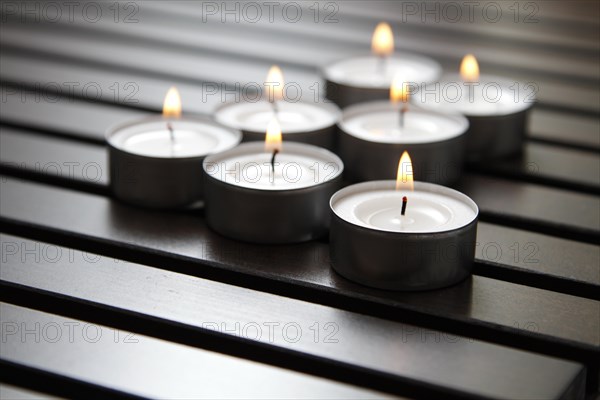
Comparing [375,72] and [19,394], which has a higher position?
[375,72]

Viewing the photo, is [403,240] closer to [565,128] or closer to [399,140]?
[399,140]

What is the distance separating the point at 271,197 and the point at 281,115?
273 millimetres

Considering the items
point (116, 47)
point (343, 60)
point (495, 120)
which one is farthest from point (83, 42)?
point (495, 120)

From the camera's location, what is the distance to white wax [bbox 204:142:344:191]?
1054 millimetres

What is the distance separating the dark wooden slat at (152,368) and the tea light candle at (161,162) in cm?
25

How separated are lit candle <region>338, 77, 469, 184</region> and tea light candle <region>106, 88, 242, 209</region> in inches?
5.5

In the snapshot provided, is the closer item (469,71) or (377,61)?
(469,71)

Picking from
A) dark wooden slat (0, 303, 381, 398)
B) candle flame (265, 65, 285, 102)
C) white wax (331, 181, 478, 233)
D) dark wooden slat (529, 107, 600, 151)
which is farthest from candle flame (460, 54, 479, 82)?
dark wooden slat (0, 303, 381, 398)

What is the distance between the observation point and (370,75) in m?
1.47

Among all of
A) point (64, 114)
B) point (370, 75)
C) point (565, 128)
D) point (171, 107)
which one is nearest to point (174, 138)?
point (171, 107)

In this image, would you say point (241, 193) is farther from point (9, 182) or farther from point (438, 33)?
point (438, 33)

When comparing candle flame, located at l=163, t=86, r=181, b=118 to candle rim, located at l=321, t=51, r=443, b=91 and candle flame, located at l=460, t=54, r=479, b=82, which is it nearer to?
candle rim, located at l=321, t=51, r=443, b=91

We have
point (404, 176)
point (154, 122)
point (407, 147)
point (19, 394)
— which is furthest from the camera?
point (154, 122)

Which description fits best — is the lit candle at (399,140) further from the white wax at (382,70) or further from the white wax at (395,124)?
the white wax at (382,70)
